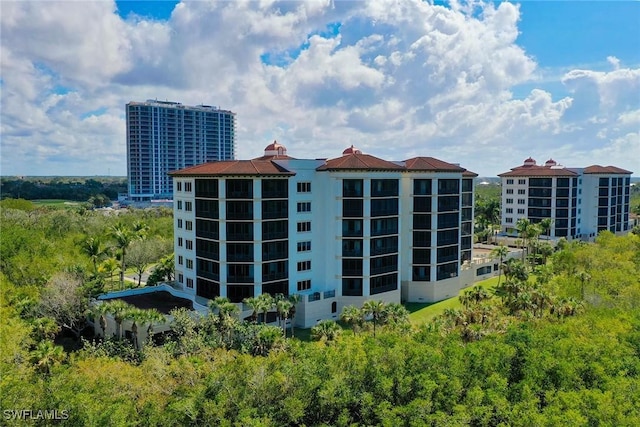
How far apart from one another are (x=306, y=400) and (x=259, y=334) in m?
10.1

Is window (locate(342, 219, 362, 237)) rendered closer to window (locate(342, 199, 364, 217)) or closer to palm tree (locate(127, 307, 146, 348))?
window (locate(342, 199, 364, 217))

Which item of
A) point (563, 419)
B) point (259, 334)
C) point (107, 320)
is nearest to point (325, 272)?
point (259, 334)

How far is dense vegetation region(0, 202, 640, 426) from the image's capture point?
83.8ft

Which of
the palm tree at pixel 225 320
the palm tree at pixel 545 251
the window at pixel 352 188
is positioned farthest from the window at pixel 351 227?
the palm tree at pixel 545 251

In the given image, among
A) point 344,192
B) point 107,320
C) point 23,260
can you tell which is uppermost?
point 344,192

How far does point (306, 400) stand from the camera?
2703 cm

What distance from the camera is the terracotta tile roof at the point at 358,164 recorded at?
52469 mm

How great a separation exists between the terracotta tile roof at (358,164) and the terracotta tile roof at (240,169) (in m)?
4.98

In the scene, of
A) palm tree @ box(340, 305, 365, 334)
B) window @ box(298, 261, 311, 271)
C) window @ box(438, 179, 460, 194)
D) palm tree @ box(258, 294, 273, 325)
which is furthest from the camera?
window @ box(438, 179, 460, 194)

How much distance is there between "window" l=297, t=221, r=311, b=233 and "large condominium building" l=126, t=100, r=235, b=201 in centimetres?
14769

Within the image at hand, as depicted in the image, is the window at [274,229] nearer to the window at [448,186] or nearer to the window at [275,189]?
the window at [275,189]

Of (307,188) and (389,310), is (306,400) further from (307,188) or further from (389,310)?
(307,188)

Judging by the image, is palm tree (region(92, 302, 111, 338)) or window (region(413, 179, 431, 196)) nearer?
palm tree (region(92, 302, 111, 338))

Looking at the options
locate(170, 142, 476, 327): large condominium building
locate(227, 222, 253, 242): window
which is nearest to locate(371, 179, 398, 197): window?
locate(170, 142, 476, 327): large condominium building
